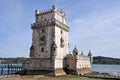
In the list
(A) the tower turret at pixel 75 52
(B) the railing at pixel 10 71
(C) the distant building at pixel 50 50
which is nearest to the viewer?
(C) the distant building at pixel 50 50

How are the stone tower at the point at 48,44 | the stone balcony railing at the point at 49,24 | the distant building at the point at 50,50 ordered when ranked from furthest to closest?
the stone balcony railing at the point at 49,24, the distant building at the point at 50,50, the stone tower at the point at 48,44

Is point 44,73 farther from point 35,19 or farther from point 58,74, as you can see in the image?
point 35,19

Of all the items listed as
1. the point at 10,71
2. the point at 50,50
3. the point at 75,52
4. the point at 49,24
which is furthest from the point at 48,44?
the point at 10,71

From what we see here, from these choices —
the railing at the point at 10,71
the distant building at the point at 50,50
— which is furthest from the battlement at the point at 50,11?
the railing at the point at 10,71

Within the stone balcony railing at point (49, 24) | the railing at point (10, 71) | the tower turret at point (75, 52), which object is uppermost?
the stone balcony railing at point (49, 24)

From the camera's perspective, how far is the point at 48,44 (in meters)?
55.3

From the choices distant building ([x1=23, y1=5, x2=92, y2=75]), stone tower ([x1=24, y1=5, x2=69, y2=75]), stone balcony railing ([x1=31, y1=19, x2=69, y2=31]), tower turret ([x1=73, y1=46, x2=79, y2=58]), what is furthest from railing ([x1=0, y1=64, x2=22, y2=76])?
tower turret ([x1=73, y1=46, x2=79, y2=58])

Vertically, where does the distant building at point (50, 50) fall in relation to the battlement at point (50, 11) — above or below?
below

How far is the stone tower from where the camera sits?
176ft

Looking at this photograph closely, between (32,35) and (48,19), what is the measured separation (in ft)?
23.2

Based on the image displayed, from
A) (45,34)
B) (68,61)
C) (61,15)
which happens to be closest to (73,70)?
(68,61)

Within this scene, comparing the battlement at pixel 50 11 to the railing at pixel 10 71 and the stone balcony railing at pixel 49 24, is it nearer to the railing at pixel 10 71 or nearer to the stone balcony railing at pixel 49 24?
the stone balcony railing at pixel 49 24

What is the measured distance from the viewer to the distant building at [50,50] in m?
53.8

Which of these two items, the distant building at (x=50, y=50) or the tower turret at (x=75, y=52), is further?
the tower turret at (x=75, y=52)
